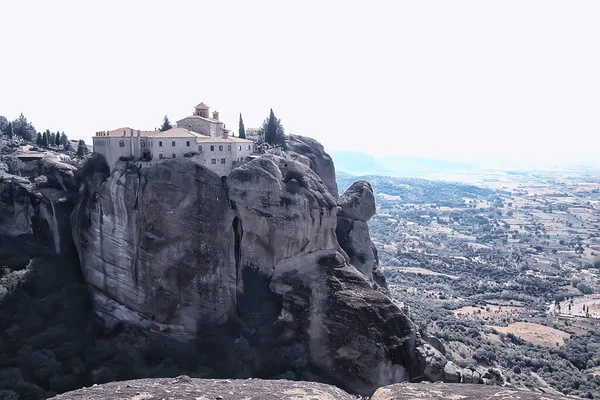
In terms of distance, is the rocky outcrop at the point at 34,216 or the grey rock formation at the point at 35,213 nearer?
the rocky outcrop at the point at 34,216

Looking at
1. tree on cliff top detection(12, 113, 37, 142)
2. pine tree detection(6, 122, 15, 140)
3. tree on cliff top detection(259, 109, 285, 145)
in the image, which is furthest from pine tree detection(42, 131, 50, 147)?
tree on cliff top detection(259, 109, 285, 145)

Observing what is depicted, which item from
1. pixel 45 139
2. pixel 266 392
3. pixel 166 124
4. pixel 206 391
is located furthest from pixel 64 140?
pixel 266 392

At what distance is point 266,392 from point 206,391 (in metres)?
2.81

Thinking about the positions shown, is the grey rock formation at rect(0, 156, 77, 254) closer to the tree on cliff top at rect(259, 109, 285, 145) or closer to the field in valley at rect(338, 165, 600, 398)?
the tree on cliff top at rect(259, 109, 285, 145)

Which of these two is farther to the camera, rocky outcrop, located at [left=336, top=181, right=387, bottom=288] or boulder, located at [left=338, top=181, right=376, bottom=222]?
boulder, located at [left=338, top=181, right=376, bottom=222]

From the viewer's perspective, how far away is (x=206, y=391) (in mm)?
25094

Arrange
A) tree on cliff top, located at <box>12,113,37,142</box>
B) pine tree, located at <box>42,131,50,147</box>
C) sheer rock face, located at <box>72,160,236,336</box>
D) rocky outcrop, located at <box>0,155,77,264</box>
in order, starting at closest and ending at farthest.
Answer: sheer rock face, located at <box>72,160,236,336</box>, rocky outcrop, located at <box>0,155,77,264</box>, pine tree, located at <box>42,131,50,147</box>, tree on cliff top, located at <box>12,113,37,142</box>

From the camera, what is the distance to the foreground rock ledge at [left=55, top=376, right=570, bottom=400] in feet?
78.7

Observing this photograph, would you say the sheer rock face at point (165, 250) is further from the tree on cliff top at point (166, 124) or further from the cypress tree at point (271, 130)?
the tree on cliff top at point (166, 124)

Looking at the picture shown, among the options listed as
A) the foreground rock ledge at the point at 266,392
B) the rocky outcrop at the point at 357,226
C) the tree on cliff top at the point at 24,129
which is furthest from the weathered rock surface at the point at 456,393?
the tree on cliff top at the point at 24,129

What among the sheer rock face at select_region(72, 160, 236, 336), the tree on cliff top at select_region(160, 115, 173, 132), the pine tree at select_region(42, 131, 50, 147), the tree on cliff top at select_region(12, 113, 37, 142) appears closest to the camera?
the sheer rock face at select_region(72, 160, 236, 336)

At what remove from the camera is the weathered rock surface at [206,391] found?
24.1 meters

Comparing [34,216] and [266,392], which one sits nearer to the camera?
[266,392]

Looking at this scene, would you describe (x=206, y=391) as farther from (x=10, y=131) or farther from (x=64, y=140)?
(x=10, y=131)
